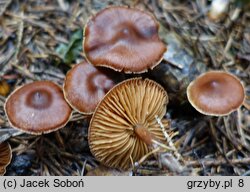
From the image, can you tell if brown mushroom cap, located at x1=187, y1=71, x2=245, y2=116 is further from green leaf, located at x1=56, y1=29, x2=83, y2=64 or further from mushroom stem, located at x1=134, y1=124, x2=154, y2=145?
green leaf, located at x1=56, y1=29, x2=83, y2=64

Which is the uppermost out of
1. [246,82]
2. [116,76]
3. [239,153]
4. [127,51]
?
[127,51]

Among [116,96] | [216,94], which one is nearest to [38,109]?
[116,96]

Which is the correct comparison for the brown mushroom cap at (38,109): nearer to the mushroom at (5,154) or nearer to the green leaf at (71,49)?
the mushroom at (5,154)

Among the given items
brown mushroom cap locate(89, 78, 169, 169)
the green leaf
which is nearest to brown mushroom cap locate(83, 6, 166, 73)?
brown mushroom cap locate(89, 78, 169, 169)

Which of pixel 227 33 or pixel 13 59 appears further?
pixel 227 33

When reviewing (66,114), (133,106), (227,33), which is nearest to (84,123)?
(66,114)

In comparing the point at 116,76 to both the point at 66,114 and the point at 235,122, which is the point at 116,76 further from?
the point at 235,122

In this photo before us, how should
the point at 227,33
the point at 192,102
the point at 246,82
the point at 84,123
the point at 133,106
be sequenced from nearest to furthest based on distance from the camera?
1. the point at 133,106
2. the point at 192,102
3. the point at 84,123
4. the point at 246,82
5. the point at 227,33

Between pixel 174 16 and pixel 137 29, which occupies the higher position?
pixel 137 29
